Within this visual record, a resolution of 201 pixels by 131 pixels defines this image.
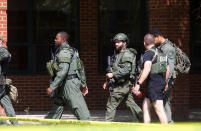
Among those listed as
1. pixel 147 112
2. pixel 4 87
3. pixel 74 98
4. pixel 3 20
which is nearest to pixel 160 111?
pixel 147 112

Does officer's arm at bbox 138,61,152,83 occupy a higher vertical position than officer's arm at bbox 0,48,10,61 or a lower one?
lower

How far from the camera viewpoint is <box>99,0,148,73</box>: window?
571 inches

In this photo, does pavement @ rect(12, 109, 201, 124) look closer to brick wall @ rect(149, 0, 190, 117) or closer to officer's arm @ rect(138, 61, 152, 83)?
brick wall @ rect(149, 0, 190, 117)

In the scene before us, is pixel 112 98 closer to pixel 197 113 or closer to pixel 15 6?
pixel 197 113

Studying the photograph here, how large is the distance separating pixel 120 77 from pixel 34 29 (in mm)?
5657

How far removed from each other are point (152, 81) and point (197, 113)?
517 cm

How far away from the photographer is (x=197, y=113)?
1337 centimetres

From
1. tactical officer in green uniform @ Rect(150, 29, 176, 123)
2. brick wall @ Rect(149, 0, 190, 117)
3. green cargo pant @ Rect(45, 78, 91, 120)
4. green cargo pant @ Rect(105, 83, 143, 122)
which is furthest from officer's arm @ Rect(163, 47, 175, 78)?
brick wall @ Rect(149, 0, 190, 117)

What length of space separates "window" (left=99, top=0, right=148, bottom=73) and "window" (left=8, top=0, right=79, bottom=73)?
736 millimetres

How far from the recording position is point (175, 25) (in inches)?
479

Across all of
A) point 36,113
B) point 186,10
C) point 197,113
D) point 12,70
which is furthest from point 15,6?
point 197,113

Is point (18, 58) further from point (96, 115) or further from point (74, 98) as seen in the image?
point (74, 98)

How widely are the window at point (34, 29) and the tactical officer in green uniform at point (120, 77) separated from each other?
519cm

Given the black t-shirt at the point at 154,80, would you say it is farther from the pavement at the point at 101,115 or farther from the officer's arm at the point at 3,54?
the pavement at the point at 101,115
